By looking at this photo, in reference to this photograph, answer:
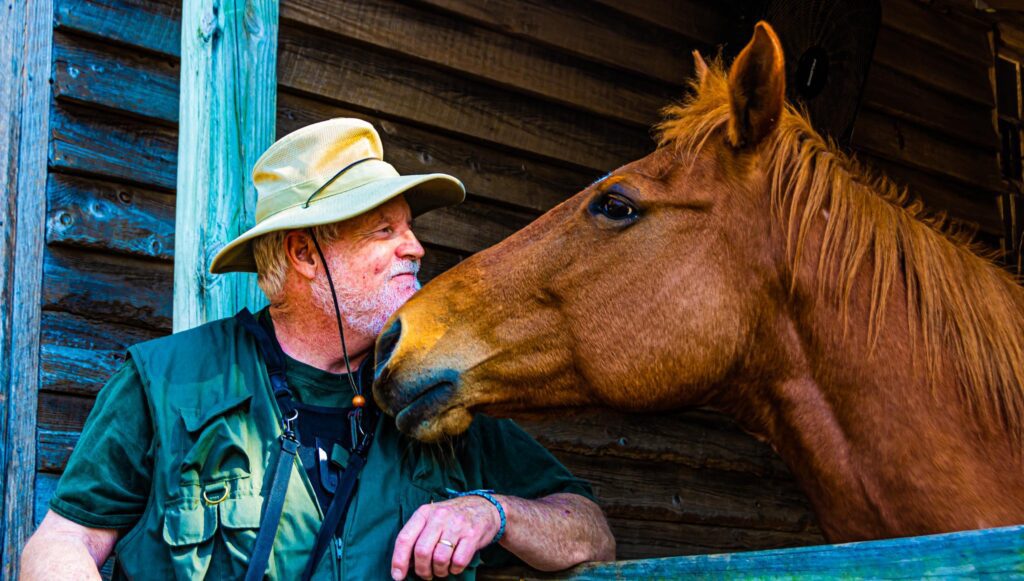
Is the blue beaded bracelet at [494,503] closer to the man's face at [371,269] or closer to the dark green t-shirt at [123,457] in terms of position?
the dark green t-shirt at [123,457]

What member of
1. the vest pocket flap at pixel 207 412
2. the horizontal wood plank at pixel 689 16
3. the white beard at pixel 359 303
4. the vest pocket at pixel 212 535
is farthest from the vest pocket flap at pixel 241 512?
the horizontal wood plank at pixel 689 16

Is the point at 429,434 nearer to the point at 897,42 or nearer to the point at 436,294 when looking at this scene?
the point at 436,294

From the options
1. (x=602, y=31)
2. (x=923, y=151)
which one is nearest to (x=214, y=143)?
(x=602, y=31)

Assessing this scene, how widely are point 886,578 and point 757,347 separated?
0.89 metres

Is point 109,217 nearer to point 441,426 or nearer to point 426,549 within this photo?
point 441,426

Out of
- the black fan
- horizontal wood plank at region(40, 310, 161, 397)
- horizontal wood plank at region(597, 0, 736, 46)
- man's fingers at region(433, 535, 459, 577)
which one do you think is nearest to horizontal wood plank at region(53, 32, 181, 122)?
horizontal wood plank at region(40, 310, 161, 397)

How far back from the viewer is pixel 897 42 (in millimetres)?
5316

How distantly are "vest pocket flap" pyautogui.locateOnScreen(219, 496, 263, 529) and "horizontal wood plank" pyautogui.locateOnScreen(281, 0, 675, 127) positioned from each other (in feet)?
6.76

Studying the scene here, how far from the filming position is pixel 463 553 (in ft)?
5.77

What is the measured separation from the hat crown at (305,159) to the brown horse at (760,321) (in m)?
0.39

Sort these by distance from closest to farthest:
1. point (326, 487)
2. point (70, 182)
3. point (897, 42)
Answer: point (326, 487), point (70, 182), point (897, 42)

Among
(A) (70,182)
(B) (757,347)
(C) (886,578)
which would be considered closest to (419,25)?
(A) (70,182)

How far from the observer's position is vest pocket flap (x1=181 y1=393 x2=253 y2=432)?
1.89 metres

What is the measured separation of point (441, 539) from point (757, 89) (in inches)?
43.5
